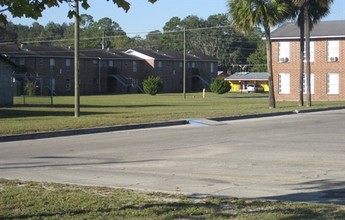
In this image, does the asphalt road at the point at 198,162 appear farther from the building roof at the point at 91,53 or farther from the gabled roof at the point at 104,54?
the gabled roof at the point at 104,54

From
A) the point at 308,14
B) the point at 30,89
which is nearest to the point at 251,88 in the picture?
the point at 30,89

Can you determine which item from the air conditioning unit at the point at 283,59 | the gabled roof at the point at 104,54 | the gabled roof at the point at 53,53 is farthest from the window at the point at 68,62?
the air conditioning unit at the point at 283,59

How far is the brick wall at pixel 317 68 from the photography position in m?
54.6

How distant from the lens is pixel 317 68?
5531 centimetres

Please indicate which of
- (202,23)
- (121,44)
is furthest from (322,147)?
(202,23)

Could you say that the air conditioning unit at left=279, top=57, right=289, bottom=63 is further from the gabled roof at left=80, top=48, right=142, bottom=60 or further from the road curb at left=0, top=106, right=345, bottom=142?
the gabled roof at left=80, top=48, right=142, bottom=60

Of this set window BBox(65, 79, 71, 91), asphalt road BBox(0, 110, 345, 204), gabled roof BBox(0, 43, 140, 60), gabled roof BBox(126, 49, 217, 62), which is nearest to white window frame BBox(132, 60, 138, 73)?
gabled roof BBox(0, 43, 140, 60)

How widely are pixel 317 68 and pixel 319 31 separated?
3.47 m

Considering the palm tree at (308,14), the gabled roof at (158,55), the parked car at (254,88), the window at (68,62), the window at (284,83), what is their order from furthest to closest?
the parked car at (254,88)
the gabled roof at (158,55)
the window at (68,62)
the window at (284,83)
the palm tree at (308,14)

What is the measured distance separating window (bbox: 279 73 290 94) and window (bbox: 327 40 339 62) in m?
4.21

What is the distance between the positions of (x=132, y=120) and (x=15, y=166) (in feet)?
45.5

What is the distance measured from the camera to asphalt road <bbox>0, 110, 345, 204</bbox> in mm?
10367

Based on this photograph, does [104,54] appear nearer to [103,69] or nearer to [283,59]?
[103,69]

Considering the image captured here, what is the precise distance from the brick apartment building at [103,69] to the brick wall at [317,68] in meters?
28.9
